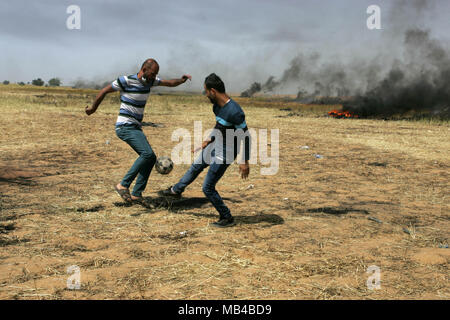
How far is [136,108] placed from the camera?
229 inches

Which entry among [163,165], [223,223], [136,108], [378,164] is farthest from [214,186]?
[378,164]

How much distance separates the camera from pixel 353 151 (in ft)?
39.7

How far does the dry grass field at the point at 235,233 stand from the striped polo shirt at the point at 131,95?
137cm

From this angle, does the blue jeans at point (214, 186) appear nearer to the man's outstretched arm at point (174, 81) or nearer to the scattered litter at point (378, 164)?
the man's outstretched arm at point (174, 81)

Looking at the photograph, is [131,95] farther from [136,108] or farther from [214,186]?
[214,186]

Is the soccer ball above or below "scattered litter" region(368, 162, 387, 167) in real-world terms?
above

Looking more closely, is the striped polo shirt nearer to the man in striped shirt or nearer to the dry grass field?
the man in striped shirt

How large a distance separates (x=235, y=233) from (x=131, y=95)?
2410 millimetres

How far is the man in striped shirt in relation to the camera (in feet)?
18.5

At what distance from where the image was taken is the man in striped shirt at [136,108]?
5.64m

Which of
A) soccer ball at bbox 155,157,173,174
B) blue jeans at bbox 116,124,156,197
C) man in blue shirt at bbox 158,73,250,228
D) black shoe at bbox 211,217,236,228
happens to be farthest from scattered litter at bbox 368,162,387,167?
blue jeans at bbox 116,124,156,197
